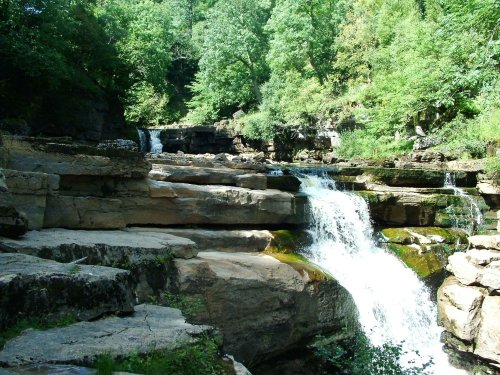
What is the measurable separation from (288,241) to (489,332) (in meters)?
3.85

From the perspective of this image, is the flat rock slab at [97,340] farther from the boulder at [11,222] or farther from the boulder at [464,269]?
the boulder at [464,269]

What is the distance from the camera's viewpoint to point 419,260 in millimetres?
9984

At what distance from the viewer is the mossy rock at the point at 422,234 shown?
10.6 meters

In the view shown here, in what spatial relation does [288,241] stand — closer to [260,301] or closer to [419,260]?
[260,301]

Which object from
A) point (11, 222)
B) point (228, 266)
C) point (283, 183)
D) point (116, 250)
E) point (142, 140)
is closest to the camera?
point (11, 222)

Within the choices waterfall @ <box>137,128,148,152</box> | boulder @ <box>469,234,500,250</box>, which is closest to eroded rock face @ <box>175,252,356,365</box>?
boulder @ <box>469,234,500,250</box>

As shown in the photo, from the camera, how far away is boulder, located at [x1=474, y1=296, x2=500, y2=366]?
776cm

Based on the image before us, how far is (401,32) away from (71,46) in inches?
Result: 650

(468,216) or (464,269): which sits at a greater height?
(468,216)

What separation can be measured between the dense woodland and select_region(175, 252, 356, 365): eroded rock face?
5686 mm

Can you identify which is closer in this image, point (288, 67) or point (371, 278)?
point (371, 278)

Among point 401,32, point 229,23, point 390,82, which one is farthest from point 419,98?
point 229,23

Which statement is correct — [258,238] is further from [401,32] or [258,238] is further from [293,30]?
[293,30]

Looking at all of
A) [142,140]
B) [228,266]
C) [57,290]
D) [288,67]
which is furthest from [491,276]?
[288,67]
